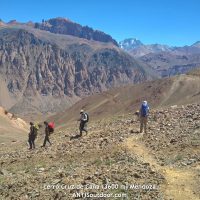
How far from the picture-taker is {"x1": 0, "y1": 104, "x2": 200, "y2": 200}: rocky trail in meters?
14.0

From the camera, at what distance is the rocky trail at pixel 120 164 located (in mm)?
13984

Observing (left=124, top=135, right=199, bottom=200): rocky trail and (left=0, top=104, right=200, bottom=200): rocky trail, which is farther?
(left=0, top=104, right=200, bottom=200): rocky trail

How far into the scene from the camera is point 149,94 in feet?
425

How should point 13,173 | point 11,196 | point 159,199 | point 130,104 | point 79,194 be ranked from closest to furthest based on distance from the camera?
point 159,199
point 79,194
point 11,196
point 13,173
point 130,104

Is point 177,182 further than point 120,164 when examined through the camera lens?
No

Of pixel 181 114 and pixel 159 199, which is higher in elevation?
pixel 181 114

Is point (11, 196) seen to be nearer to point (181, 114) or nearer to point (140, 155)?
point (140, 155)

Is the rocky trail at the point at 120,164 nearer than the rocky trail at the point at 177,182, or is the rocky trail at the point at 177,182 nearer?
the rocky trail at the point at 177,182

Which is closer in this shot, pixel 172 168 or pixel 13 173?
pixel 172 168

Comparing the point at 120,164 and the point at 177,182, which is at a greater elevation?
the point at 120,164

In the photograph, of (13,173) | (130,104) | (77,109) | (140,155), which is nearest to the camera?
(140,155)

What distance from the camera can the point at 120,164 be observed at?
1655 centimetres

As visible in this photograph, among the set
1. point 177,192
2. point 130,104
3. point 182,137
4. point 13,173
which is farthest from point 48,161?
point 130,104

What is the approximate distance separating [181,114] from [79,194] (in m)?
12.7
